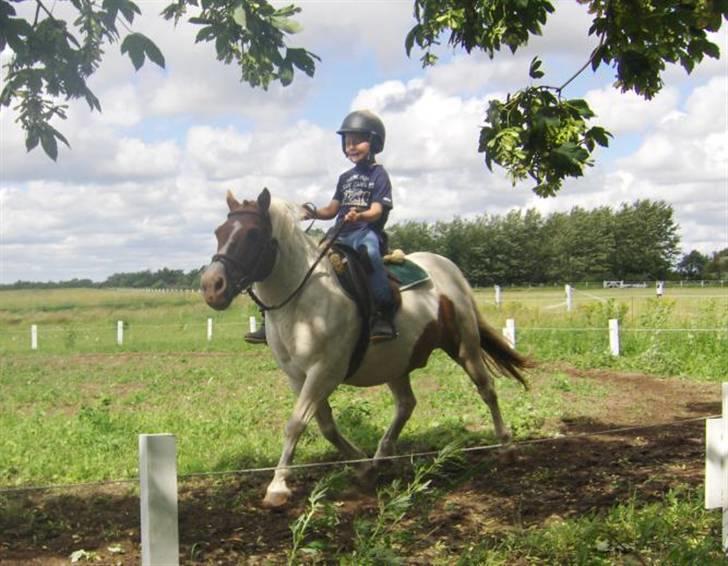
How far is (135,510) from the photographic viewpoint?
5.82 metres

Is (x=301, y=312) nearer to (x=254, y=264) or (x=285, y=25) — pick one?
(x=254, y=264)

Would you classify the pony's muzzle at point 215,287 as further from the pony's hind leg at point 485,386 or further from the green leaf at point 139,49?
the pony's hind leg at point 485,386

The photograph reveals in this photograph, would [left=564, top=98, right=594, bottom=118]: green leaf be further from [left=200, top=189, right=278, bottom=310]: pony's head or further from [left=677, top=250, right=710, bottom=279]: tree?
[left=677, top=250, right=710, bottom=279]: tree

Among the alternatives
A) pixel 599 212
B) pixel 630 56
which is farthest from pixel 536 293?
pixel 630 56

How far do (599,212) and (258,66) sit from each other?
225ft

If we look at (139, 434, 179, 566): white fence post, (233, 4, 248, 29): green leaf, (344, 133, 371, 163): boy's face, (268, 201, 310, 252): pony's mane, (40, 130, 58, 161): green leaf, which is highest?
(233, 4, 248, 29): green leaf

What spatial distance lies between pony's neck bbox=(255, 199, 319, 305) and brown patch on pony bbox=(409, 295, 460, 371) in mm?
1334

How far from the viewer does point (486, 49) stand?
6.44 metres

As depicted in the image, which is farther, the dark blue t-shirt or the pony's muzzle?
the dark blue t-shirt

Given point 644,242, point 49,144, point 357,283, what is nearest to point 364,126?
point 357,283

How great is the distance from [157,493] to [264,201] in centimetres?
302

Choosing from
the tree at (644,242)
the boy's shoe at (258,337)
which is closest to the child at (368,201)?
the boy's shoe at (258,337)

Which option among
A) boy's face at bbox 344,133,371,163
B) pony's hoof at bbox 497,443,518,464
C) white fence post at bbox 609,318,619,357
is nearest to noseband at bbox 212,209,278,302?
boy's face at bbox 344,133,371,163

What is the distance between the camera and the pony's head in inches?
213
